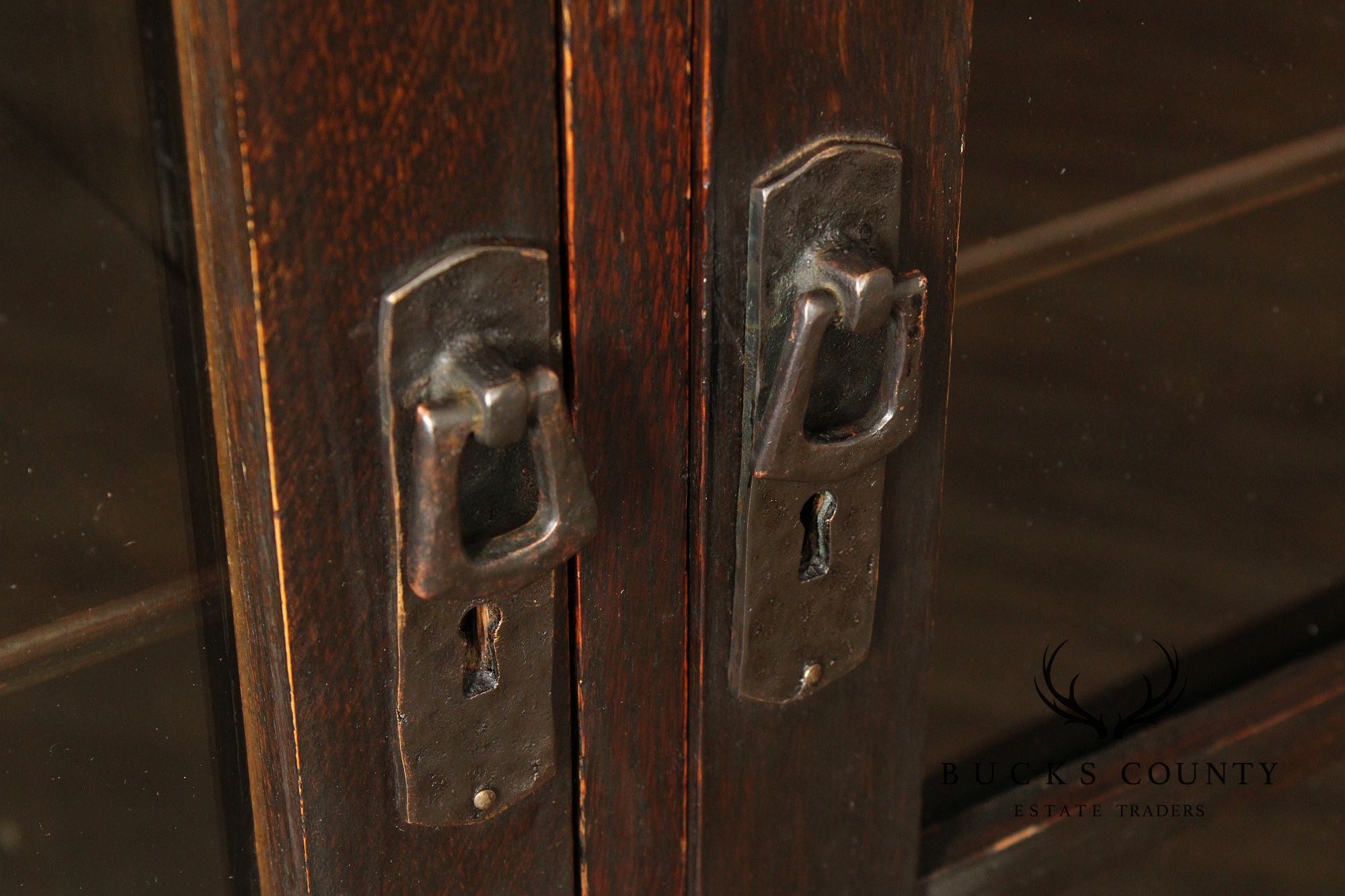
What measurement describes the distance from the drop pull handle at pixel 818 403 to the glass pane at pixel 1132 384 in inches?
4.9

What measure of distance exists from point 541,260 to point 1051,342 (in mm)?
333

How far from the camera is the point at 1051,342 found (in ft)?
2.38

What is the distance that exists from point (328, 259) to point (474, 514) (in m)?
0.10

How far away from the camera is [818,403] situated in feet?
1.87

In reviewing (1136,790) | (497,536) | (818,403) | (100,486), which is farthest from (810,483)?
(1136,790)

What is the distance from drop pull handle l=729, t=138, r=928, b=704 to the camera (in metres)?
0.53

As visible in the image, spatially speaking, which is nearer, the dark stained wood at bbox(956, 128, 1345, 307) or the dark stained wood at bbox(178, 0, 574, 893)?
the dark stained wood at bbox(178, 0, 574, 893)

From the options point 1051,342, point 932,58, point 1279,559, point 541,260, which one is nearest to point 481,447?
point 541,260

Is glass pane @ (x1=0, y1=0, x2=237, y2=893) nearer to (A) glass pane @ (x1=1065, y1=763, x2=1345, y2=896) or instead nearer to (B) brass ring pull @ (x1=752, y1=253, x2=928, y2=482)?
(B) brass ring pull @ (x1=752, y1=253, x2=928, y2=482)

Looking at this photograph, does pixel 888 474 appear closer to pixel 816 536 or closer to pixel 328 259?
pixel 816 536

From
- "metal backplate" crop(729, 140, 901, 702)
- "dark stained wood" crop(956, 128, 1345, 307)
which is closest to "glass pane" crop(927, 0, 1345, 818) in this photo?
"dark stained wood" crop(956, 128, 1345, 307)

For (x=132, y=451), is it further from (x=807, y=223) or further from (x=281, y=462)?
(x=807, y=223)

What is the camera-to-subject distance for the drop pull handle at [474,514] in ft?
1.52

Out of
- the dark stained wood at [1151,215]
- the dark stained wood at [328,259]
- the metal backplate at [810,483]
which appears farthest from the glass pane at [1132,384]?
the dark stained wood at [328,259]
